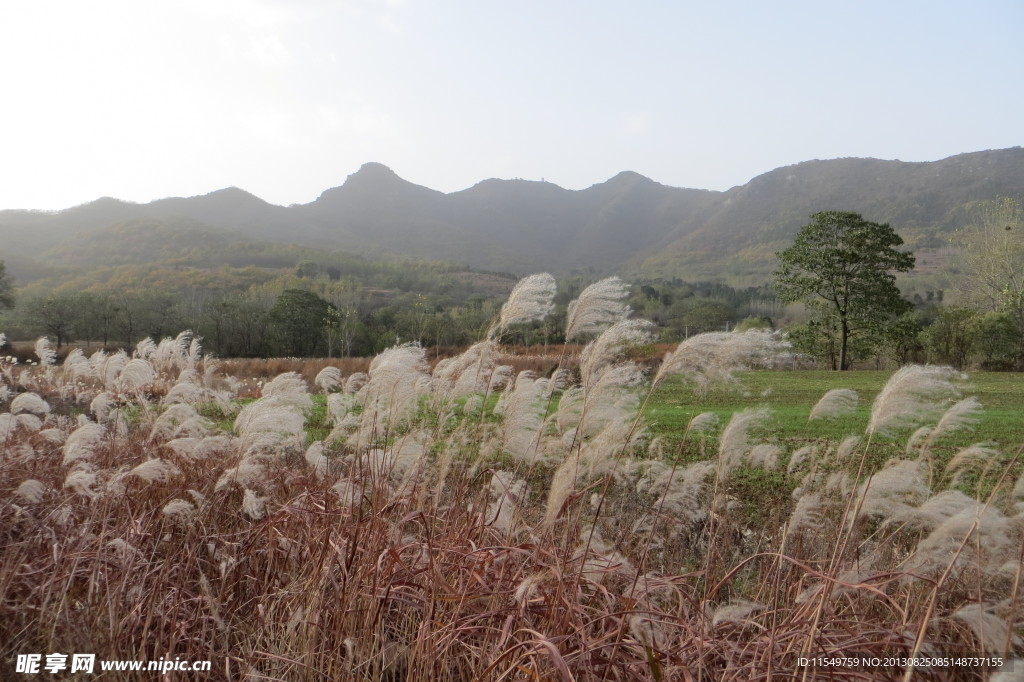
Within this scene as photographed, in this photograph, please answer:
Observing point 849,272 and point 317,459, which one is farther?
point 849,272

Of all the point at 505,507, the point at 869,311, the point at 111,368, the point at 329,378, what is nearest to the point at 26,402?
the point at 111,368

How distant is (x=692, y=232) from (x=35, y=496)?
180790 mm

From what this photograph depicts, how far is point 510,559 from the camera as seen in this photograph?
2.55 meters

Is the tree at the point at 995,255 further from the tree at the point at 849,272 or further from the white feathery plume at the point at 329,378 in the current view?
the white feathery plume at the point at 329,378

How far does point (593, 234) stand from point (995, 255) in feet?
572

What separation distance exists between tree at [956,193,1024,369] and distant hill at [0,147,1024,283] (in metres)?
66.8

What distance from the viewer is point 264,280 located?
239 ft

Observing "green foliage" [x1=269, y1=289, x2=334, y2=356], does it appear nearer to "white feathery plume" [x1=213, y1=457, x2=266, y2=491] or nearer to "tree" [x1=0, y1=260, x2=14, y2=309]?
"tree" [x1=0, y1=260, x2=14, y2=309]

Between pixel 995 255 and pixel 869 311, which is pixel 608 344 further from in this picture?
pixel 995 255

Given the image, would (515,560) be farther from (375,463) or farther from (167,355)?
(167,355)

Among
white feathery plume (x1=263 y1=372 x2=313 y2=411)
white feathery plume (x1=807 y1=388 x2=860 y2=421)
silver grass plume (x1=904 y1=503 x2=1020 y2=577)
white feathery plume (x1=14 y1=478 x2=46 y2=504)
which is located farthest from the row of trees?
white feathery plume (x1=14 y1=478 x2=46 y2=504)

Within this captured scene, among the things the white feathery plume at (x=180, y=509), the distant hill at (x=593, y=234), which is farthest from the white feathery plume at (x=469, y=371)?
the distant hill at (x=593, y=234)

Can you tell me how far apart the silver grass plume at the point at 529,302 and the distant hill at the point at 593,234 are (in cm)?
10322

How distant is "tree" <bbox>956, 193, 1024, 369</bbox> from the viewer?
2836 centimetres
